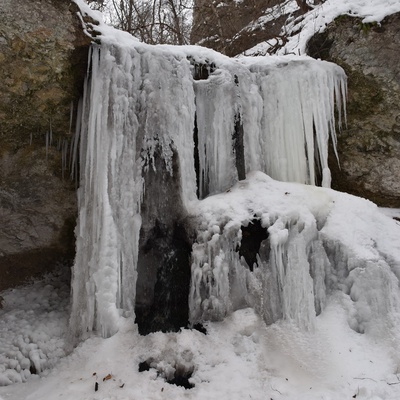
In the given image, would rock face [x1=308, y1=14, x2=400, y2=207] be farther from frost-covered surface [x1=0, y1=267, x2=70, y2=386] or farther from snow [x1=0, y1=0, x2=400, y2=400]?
frost-covered surface [x1=0, y1=267, x2=70, y2=386]

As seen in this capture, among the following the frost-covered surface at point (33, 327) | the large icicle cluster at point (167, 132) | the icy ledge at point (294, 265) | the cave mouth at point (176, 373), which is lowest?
the frost-covered surface at point (33, 327)

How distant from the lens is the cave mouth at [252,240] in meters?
3.51

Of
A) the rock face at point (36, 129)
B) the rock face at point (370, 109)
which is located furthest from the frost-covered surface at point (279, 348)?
the rock face at point (36, 129)

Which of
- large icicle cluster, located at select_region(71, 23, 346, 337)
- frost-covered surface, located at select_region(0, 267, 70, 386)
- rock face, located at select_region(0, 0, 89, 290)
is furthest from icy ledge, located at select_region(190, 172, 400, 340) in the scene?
rock face, located at select_region(0, 0, 89, 290)

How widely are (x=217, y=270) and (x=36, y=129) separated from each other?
212 cm

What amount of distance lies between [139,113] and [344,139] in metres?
2.40

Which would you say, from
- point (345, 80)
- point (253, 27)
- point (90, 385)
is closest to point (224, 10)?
point (253, 27)

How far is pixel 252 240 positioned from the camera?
3.57 m

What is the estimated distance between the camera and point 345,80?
4699 mm

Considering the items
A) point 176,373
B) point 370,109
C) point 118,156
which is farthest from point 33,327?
point 370,109

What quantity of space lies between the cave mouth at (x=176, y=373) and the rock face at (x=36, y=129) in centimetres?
211

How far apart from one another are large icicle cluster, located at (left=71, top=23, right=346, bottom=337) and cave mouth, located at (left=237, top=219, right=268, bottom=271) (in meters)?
0.27

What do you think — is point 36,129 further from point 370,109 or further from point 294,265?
point 370,109

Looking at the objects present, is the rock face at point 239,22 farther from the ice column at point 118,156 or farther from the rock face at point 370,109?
the ice column at point 118,156
